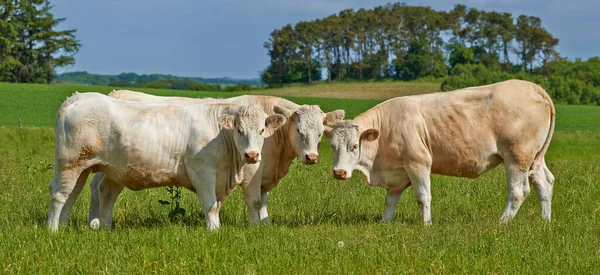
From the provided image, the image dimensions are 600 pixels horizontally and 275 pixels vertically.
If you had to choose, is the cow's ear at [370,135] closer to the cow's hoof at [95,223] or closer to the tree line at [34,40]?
the cow's hoof at [95,223]

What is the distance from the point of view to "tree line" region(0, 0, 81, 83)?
8481 centimetres

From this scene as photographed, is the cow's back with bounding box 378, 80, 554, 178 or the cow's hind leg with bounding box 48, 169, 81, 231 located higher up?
the cow's back with bounding box 378, 80, 554, 178

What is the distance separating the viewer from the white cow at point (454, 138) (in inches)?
432

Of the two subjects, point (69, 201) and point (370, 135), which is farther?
point (370, 135)

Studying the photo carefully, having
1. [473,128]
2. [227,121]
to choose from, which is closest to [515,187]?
[473,128]

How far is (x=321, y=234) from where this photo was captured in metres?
9.39

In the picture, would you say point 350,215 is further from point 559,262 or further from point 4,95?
point 4,95

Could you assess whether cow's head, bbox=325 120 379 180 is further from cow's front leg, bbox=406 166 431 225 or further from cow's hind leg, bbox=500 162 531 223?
cow's hind leg, bbox=500 162 531 223

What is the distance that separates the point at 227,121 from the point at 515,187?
14.2 ft

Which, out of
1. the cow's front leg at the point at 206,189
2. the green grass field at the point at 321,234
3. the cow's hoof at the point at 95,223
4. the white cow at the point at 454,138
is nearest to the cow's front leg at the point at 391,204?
the white cow at the point at 454,138

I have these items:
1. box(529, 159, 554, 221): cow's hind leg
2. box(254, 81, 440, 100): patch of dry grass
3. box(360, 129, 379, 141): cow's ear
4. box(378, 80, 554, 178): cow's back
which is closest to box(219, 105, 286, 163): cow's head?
box(360, 129, 379, 141): cow's ear

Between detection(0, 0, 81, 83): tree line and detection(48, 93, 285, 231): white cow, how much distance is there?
261 feet

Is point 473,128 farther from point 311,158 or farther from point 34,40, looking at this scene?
point 34,40

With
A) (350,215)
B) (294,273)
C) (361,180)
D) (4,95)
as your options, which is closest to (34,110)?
(4,95)
